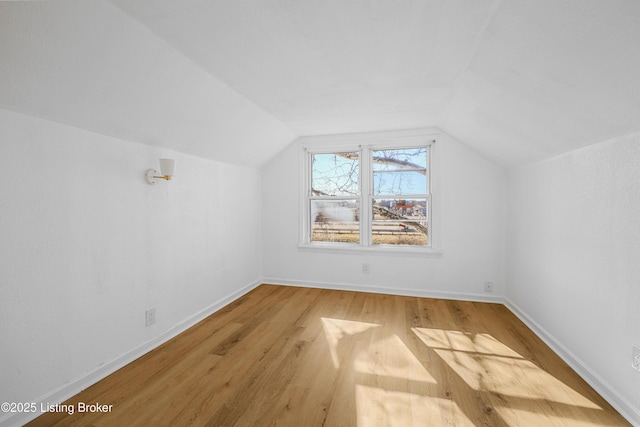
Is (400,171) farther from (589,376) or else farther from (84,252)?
(84,252)

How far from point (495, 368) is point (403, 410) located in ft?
3.06

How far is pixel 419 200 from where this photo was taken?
382cm

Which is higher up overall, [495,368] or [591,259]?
[591,259]

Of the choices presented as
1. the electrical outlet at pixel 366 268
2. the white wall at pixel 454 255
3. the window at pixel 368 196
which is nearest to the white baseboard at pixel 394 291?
the white wall at pixel 454 255

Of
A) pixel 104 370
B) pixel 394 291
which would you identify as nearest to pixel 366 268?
pixel 394 291

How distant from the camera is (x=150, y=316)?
2393 mm

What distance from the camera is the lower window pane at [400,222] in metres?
3.82

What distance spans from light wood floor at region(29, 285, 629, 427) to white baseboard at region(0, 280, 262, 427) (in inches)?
2.2

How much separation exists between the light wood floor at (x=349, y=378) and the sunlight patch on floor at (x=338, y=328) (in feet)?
0.03

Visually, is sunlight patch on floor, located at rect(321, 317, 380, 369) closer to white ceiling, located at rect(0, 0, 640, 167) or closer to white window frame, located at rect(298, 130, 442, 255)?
white window frame, located at rect(298, 130, 442, 255)

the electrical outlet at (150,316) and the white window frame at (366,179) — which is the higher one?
the white window frame at (366,179)

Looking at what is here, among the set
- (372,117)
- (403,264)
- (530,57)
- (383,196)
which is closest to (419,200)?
(383,196)

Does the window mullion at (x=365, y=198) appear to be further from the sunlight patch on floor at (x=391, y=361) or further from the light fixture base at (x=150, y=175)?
the light fixture base at (x=150, y=175)

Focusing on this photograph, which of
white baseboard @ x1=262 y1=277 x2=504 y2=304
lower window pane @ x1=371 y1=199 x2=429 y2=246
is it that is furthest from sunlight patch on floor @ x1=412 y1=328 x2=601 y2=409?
lower window pane @ x1=371 y1=199 x2=429 y2=246
